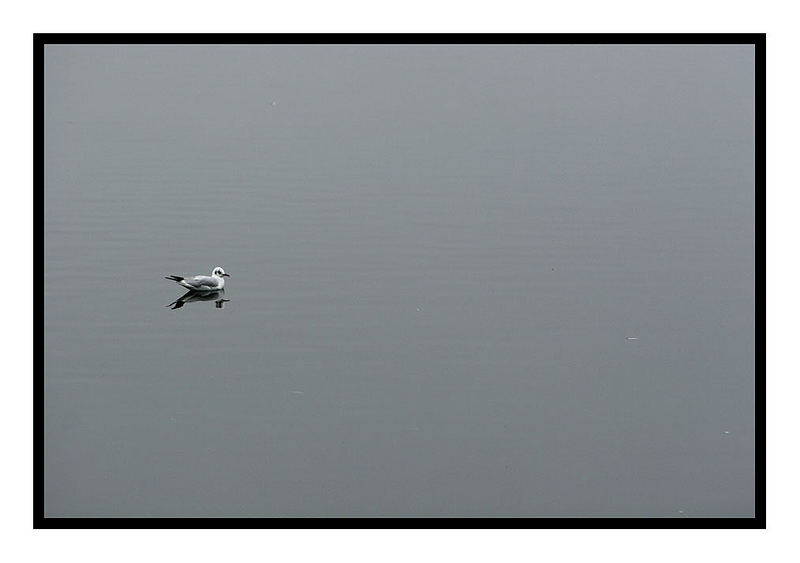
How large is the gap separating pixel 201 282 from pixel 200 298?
0.08 metres

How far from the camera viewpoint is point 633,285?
4.30 meters

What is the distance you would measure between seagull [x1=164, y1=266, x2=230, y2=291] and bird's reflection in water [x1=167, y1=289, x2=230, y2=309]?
0.02 metres

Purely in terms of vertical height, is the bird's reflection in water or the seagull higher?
the seagull

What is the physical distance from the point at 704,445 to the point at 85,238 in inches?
120

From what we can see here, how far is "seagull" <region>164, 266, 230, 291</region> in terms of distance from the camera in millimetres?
4371

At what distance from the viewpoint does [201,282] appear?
4.39 meters

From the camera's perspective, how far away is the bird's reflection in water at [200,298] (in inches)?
169

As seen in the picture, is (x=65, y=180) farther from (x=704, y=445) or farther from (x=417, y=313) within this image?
(x=704, y=445)

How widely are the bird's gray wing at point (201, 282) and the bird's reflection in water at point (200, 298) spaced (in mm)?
31

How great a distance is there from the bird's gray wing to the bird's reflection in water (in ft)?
0.10

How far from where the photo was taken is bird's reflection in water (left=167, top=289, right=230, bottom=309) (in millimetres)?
4305

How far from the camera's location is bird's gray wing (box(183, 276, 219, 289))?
436 cm

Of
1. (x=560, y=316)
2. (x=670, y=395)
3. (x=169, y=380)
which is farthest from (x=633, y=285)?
(x=169, y=380)

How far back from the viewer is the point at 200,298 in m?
4.34
